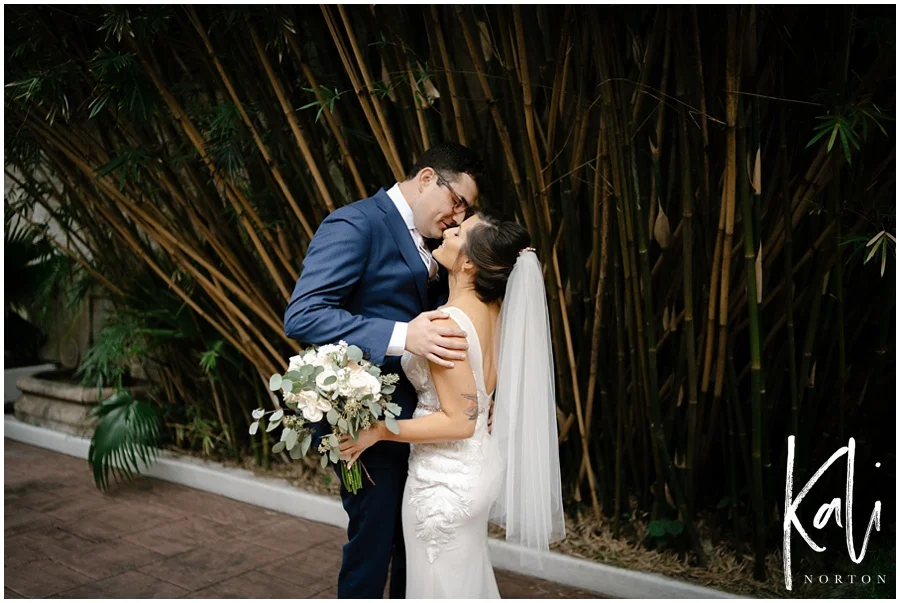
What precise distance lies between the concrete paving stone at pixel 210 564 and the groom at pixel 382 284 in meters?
1.00

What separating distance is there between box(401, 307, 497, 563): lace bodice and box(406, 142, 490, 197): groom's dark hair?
364 mm

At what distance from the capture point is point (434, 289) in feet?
7.91

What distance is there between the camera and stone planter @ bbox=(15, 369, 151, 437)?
15.6 ft

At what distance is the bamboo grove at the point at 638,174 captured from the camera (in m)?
2.59

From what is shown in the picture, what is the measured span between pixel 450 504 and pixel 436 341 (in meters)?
0.42

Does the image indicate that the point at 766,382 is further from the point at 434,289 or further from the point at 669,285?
the point at 434,289

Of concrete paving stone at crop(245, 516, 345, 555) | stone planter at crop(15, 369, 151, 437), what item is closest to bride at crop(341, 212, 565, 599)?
concrete paving stone at crop(245, 516, 345, 555)

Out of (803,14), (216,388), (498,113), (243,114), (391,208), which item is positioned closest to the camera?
(391,208)

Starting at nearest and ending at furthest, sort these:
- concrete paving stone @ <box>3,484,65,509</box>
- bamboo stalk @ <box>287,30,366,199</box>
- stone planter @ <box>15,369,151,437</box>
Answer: bamboo stalk @ <box>287,30,366,199</box>, concrete paving stone @ <box>3,484,65,509</box>, stone planter @ <box>15,369,151,437</box>

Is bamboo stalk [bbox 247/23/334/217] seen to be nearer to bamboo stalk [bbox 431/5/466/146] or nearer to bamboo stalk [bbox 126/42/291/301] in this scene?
bamboo stalk [bbox 126/42/291/301]

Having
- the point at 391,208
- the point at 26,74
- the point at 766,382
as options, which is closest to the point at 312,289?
the point at 391,208

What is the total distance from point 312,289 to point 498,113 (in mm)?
1069

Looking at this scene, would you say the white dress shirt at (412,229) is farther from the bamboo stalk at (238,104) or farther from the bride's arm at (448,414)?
the bamboo stalk at (238,104)

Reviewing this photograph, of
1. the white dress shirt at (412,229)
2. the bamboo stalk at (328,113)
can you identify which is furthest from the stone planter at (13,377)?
the white dress shirt at (412,229)
